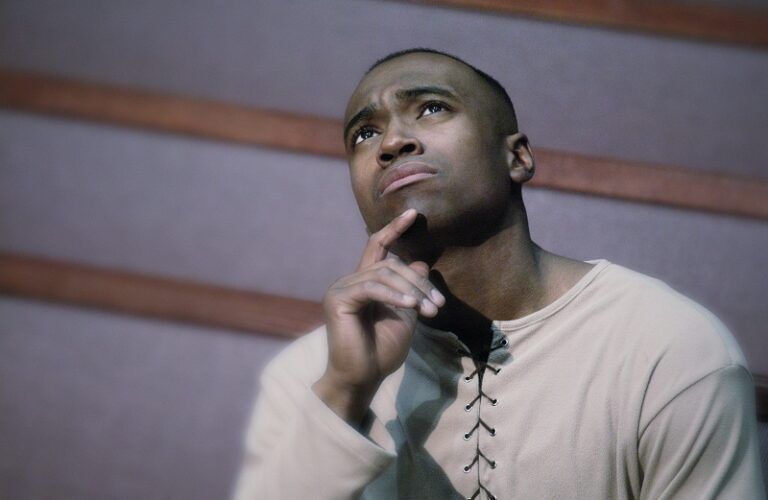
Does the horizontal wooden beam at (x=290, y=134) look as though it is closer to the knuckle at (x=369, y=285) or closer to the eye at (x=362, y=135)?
the eye at (x=362, y=135)

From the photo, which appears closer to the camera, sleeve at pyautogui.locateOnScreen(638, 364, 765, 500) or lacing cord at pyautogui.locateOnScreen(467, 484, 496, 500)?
sleeve at pyautogui.locateOnScreen(638, 364, 765, 500)

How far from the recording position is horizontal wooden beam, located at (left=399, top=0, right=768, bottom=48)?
5.39ft

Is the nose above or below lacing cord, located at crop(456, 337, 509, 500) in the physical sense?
above

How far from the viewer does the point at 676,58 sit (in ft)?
5.40

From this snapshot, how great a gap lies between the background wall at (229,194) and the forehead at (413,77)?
0.32m

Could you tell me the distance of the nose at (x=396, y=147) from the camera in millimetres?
1220

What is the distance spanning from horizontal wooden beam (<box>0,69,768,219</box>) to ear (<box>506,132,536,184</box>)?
0.30 metres

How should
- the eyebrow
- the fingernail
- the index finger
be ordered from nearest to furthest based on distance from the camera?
the fingernail
the index finger
the eyebrow

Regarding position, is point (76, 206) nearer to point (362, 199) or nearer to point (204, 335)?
point (204, 335)

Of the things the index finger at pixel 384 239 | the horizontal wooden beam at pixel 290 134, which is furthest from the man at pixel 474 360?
the horizontal wooden beam at pixel 290 134

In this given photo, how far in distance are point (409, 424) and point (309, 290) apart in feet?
1.76

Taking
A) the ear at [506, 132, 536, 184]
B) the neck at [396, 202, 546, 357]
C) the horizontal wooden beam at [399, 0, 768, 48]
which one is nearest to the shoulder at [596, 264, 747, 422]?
Answer: the neck at [396, 202, 546, 357]

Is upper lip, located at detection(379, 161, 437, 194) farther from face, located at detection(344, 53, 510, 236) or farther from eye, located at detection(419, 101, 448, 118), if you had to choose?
eye, located at detection(419, 101, 448, 118)

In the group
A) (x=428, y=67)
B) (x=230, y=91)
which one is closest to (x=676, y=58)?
(x=428, y=67)
